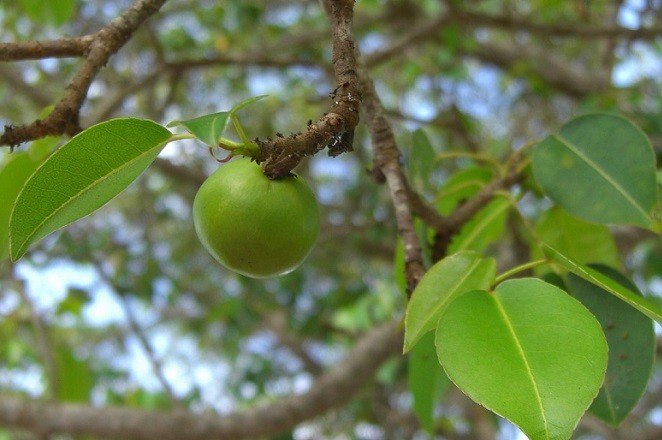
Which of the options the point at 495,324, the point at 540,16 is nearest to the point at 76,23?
the point at 540,16

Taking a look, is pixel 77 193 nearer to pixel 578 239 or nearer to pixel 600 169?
pixel 600 169

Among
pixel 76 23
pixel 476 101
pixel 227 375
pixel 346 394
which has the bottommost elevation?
pixel 227 375

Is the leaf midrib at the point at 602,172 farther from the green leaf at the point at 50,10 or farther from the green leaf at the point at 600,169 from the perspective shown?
the green leaf at the point at 50,10

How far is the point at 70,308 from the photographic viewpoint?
133 inches

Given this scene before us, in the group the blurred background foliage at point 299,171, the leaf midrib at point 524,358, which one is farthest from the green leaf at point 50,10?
the leaf midrib at point 524,358

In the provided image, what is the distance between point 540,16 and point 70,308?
372 centimetres

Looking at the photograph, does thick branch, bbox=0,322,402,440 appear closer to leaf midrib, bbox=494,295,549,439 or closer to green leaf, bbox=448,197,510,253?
green leaf, bbox=448,197,510,253

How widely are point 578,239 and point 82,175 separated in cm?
117

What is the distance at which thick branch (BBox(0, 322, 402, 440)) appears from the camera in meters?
2.64

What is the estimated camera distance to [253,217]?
3.20ft

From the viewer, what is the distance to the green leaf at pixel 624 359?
3.72ft

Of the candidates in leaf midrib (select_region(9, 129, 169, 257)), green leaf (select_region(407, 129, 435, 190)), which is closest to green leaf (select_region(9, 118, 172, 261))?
leaf midrib (select_region(9, 129, 169, 257))

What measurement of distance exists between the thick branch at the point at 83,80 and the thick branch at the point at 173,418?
5.94 ft

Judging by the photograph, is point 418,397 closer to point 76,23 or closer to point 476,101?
point 76,23
